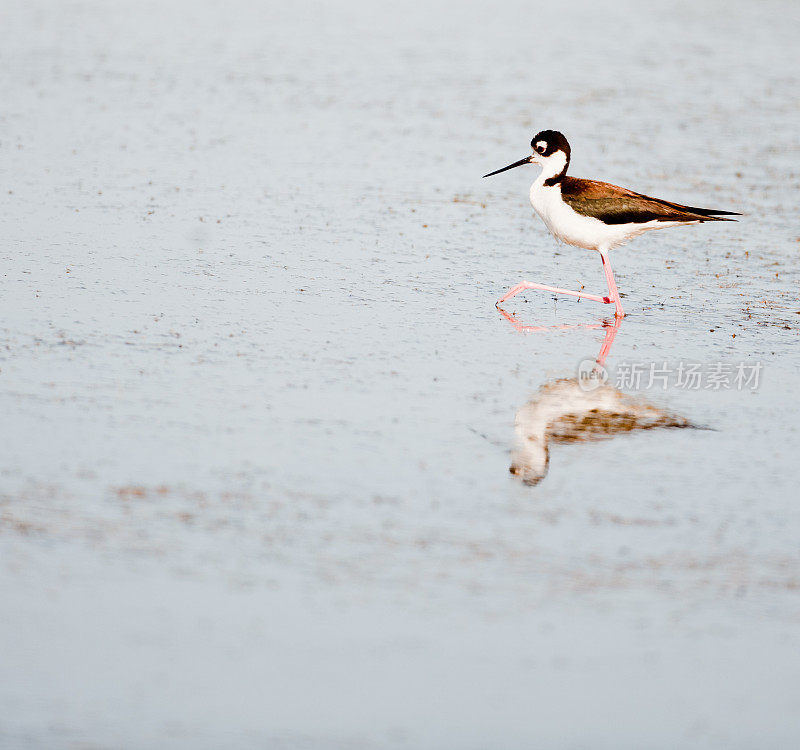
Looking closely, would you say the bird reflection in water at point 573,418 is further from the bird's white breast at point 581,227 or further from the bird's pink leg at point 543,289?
the bird's white breast at point 581,227

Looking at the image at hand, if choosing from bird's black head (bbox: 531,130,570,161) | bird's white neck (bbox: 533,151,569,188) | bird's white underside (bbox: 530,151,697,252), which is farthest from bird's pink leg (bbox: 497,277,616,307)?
bird's black head (bbox: 531,130,570,161)

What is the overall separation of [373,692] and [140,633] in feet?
2.88

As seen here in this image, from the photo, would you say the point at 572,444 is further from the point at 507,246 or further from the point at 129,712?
the point at 507,246

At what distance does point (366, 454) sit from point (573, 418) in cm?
133

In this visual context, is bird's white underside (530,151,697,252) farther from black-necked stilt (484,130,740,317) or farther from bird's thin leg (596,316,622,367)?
bird's thin leg (596,316,622,367)

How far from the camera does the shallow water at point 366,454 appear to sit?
438cm

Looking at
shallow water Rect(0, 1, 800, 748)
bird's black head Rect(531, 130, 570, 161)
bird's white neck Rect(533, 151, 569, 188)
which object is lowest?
shallow water Rect(0, 1, 800, 748)

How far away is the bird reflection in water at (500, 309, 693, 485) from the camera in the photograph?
642 cm

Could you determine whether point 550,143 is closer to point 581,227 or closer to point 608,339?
point 581,227

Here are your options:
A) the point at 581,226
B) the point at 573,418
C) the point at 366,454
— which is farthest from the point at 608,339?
the point at 366,454

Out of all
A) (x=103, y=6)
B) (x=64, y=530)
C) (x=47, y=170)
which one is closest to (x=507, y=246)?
(x=47, y=170)

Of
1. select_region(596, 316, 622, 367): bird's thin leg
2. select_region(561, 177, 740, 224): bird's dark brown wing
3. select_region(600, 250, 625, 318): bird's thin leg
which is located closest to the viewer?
select_region(596, 316, 622, 367): bird's thin leg

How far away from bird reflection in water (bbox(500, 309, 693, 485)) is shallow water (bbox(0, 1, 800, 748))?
99 millimetres

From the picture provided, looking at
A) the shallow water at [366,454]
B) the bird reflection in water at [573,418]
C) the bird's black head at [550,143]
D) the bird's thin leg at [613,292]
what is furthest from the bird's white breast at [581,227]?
the bird reflection in water at [573,418]
